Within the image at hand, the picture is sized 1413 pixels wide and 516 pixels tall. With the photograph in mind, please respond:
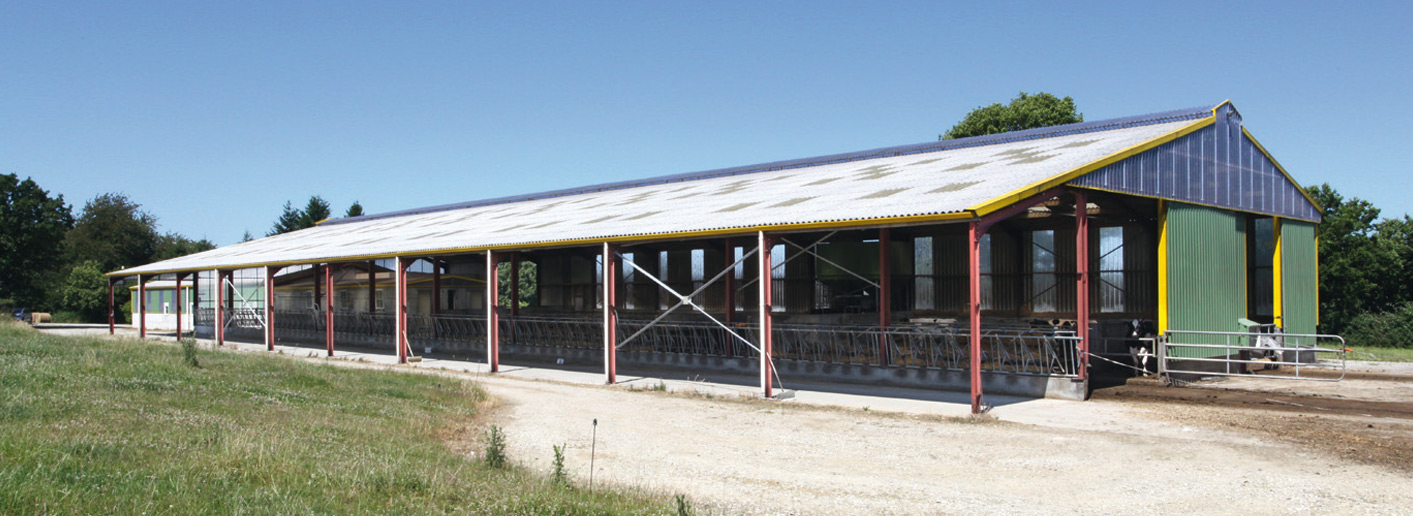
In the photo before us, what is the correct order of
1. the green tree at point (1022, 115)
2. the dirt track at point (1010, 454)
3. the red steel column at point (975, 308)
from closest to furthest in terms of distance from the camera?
the dirt track at point (1010, 454)
the red steel column at point (975, 308)
the green tree at point (1022, 115)

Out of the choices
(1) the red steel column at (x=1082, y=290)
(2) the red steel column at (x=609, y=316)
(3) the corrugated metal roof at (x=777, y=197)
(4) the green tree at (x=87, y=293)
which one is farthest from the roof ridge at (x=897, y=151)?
(4) the green tree at (x=87, y=293)

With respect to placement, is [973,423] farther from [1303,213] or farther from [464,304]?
[464,304]

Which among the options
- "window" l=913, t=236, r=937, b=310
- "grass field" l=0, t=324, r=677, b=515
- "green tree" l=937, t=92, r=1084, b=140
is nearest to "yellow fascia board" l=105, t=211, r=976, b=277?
"grass field" l=0, t=324, r=677, b=515

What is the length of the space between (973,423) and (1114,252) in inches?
452

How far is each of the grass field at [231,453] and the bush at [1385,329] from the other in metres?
34.1

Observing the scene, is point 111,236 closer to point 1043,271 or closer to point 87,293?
point 87,293

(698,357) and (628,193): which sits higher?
(628,193)

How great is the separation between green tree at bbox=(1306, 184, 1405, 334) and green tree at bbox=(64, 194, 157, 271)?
2886 inches

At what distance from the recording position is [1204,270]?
762 inches

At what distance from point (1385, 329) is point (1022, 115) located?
1724 cm

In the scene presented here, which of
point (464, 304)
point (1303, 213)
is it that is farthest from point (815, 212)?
point (464, 304)

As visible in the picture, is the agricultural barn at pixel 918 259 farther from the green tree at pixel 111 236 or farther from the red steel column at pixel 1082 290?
the green tree at pixel 111 236

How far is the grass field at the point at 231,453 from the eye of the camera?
6199 mm

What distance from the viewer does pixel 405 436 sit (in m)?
10.9
